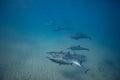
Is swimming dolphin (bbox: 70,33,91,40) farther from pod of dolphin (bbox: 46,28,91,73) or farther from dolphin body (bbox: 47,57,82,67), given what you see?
dolphin body (bbox: 47,57,82,67)

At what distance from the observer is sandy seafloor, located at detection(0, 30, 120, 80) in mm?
3887

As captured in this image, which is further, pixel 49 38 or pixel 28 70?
pixel 49 38

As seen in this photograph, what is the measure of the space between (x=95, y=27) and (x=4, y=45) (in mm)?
1855

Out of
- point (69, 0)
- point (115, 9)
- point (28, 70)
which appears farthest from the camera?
point (69, 0)

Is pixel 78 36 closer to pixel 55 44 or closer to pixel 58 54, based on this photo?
pixel 55 44

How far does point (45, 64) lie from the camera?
3975 millimetres

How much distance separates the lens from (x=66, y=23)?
15.3 feet

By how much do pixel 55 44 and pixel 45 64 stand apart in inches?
17.5

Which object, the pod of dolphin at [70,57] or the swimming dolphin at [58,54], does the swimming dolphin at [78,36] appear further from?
the swimming dolphin at [58,54]

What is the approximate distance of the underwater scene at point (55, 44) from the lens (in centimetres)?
392

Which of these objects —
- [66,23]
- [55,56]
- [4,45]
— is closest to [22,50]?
[4,45]

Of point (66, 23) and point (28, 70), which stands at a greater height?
point (66, 23)

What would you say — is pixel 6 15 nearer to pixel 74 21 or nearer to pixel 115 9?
pixel 74 21

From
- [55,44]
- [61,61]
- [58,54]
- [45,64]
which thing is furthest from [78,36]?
[45,64]
